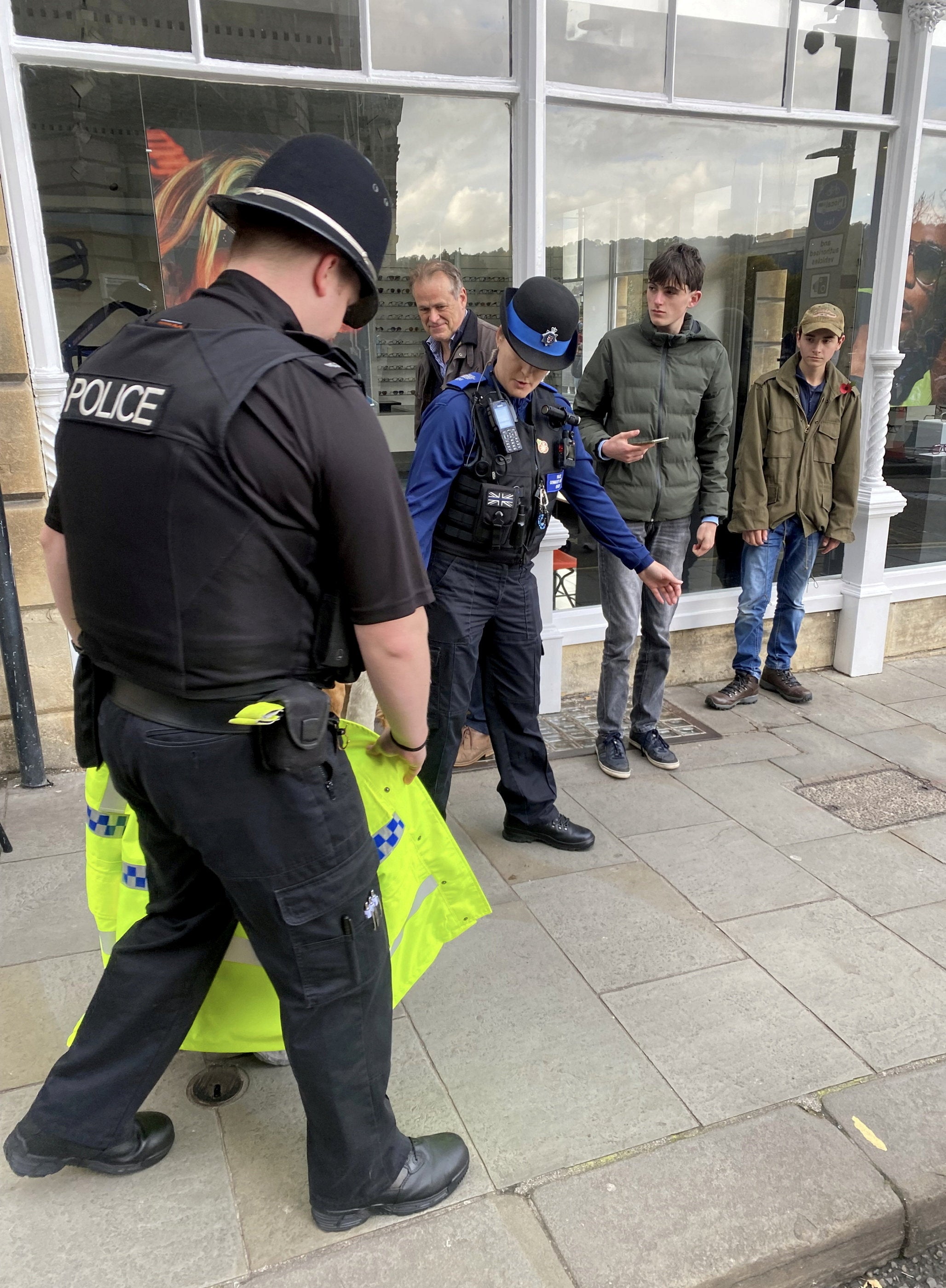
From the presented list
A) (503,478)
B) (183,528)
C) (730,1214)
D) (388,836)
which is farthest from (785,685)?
(183,528)

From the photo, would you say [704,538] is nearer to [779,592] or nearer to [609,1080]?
[779,592]

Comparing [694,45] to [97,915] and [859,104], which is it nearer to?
[859,104]

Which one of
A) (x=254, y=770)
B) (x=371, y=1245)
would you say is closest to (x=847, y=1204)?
(x=371, y=1245)

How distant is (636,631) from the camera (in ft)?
14.3

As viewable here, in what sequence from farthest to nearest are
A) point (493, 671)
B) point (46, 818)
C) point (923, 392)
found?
point (923, 392), point (46, 818), point (493, 671)

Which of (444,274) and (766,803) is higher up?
(444,274)

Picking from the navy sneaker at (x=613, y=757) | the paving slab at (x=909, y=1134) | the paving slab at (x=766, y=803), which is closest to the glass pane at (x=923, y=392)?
the paving slab at (x=766, y=803)

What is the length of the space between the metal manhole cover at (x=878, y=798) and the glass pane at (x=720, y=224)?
1.62 meters

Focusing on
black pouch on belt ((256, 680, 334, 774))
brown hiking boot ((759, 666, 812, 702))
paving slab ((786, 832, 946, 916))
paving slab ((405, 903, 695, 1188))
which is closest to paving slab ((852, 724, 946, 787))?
brown hiking boot ((759, 666, 812, 702))

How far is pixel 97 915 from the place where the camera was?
7.59 ft

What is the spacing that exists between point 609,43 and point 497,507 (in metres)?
3.09

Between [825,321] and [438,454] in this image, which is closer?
[438,454]

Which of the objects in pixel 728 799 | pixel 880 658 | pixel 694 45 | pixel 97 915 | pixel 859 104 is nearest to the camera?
pixel 97 915

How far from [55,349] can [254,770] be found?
9.57 ft
